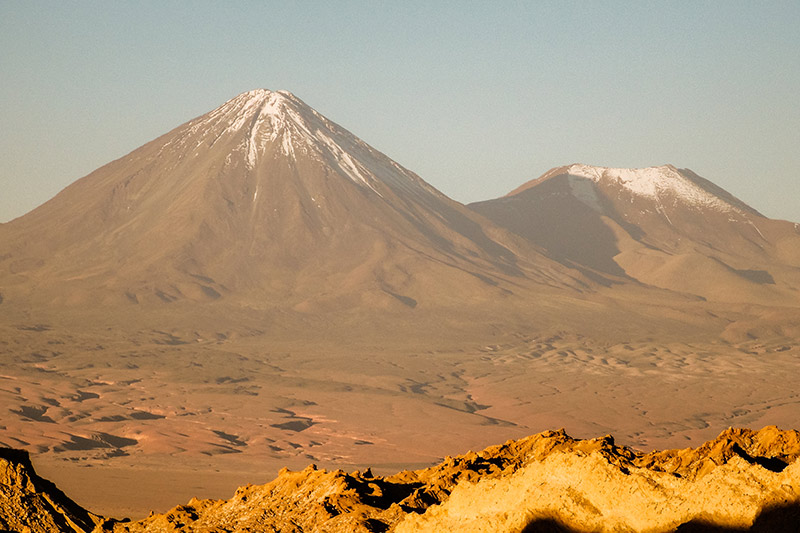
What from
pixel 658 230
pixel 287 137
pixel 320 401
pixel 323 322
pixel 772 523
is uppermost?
pixel 287 137

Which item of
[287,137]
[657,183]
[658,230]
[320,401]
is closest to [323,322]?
[320,401]

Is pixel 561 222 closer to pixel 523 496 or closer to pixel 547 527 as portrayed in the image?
pixel 523 496

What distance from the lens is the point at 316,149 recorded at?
152625 millimetres

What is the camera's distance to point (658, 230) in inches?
6634

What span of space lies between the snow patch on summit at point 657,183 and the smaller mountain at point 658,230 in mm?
187

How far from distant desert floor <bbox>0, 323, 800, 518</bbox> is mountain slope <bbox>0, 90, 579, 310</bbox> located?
21651 mm

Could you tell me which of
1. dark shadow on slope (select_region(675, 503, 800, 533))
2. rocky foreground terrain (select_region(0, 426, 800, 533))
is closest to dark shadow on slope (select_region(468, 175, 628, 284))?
rocky foreground terrain (select_region(0, 426, 800, 533))

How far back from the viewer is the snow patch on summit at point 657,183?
589 feet

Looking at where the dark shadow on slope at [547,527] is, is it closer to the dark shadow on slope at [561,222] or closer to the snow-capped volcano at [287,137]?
the dark shadow on slope at [561,222]

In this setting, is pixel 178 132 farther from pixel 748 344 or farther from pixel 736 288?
pixel 748 344

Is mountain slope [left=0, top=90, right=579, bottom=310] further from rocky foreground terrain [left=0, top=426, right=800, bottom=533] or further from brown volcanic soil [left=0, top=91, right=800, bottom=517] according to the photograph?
rocky foreground terrain [left=0, top=426, right=800, bottom=533]

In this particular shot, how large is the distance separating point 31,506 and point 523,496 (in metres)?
7.87

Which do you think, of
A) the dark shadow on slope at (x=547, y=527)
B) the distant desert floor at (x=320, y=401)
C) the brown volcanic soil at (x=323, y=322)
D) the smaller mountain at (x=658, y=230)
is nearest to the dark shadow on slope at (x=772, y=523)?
the dark shadow on slope at (x=547, y=527)

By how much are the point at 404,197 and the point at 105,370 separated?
8151 cm
